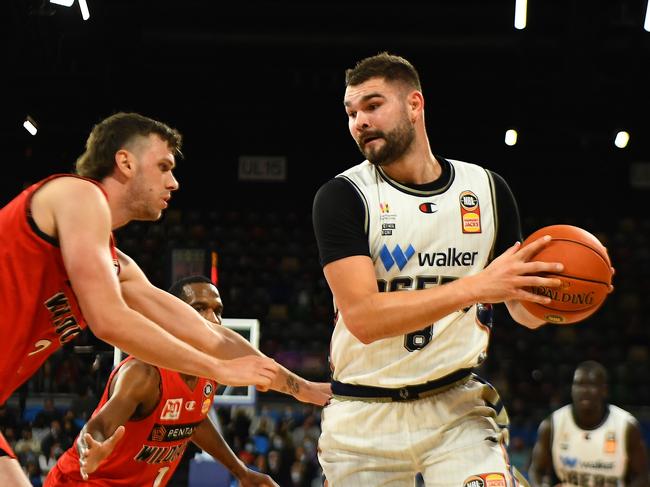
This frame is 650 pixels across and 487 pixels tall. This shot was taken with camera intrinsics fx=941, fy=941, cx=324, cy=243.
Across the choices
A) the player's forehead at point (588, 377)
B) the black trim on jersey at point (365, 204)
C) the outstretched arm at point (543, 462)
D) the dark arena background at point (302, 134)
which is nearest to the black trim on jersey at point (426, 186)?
the black trim on jersey at point (365, 204)

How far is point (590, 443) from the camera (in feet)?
24.5

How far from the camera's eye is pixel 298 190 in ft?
59.1

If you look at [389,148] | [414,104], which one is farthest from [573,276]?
[414,104]

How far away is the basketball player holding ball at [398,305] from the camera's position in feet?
11.1

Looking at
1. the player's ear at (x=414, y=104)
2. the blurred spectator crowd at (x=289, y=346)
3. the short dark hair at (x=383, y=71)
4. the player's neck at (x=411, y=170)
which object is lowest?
the blurred spectator crowd at (x=289, y=346)

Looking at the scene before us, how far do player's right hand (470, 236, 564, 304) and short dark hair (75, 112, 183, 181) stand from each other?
4.92 ft

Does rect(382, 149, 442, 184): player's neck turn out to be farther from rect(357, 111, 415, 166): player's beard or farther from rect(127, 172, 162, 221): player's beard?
rect(127, 172, 162, 221): player's beard

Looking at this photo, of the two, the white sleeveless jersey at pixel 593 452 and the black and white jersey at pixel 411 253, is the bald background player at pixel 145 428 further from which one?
the white sleeveless jersey at pixel 593 452

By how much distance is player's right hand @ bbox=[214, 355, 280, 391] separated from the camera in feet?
10.6

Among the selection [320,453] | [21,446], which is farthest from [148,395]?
[21,446]

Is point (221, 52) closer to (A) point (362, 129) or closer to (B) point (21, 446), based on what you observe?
(B) point (21, 446)

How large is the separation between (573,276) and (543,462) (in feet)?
15.5

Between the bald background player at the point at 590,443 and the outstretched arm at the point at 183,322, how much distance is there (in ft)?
13.0

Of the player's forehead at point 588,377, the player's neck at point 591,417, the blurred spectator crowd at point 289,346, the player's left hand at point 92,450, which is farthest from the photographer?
the blurred spectator crowd at point 289,346
